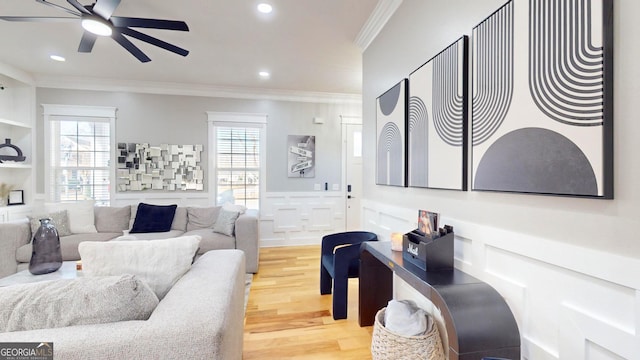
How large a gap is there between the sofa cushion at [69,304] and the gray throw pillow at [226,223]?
259 cm

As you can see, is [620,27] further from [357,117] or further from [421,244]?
[357,117]

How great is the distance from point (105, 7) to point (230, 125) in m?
2.73

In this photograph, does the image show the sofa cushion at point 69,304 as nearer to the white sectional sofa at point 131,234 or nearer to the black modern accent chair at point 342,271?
the black modern accent chair at point 342,271

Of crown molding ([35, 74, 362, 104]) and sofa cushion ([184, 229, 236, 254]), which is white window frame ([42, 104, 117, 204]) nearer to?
crown molding ([35, 74, 362, 104])

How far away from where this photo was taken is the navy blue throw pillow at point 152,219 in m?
3.59

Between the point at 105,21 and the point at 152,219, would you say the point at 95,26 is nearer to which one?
the point at 105,21

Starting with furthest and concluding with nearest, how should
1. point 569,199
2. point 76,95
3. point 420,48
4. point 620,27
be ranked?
point 76,95
point 420,48
point 569,199
point 620,27

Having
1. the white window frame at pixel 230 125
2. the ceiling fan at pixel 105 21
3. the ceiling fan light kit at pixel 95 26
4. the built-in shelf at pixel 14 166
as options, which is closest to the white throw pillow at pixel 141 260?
the ceiling fan at pixel 105 21

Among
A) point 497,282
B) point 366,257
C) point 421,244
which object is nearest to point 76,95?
point 366,257

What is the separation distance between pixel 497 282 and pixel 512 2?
47.8 inches

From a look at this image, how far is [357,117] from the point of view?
5062mm

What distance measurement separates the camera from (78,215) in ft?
11.6

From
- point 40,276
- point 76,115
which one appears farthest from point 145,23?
point 76,115

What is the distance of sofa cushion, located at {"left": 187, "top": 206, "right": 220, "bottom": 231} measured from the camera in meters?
3.84
